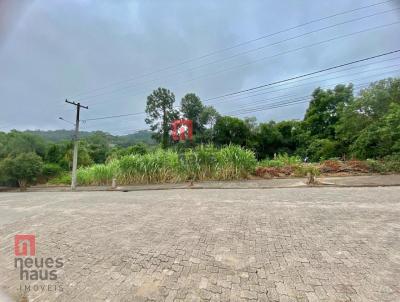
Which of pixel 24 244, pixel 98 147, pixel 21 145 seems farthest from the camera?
pixel 98 147

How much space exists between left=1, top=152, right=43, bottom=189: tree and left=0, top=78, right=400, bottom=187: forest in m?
0.07

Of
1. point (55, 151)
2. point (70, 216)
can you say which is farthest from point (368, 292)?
point (55, 151)

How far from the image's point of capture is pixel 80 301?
2.42 m

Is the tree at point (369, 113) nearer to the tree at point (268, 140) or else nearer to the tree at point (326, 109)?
the tree at point (326, 109)

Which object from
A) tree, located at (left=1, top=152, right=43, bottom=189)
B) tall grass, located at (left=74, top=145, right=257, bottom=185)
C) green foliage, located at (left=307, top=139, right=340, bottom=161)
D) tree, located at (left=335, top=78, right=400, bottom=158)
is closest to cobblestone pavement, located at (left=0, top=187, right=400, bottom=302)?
tall grass, located at (left=74, top=145, right=257, bottom=185)

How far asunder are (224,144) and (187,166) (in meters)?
11.2

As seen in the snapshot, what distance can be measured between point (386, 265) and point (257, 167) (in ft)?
33.3

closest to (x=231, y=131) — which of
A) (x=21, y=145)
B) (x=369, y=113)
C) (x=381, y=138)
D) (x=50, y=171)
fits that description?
(x=369, y=113)

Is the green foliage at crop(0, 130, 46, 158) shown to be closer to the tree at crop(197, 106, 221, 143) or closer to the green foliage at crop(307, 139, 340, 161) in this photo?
the tree at crop(197, 106, 221, 143)

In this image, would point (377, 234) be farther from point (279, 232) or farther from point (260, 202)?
point (260, 202)

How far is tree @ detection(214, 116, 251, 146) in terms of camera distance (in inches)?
1104

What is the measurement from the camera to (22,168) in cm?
→ 1905

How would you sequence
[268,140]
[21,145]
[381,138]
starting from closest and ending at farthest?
[381,138]
[21,145]
[268,140]

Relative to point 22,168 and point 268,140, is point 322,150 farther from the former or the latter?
point 22,168
